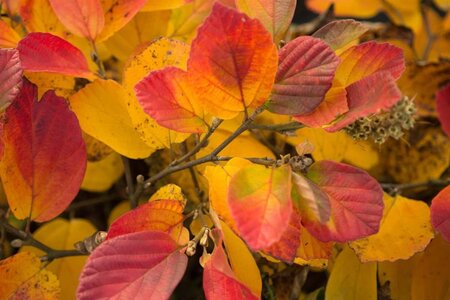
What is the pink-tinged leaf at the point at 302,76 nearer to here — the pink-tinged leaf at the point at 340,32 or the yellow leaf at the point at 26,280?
the pink-tinged leaf at the point at 340,32

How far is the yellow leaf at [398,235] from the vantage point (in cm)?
45

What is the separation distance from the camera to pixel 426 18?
0.71 meters

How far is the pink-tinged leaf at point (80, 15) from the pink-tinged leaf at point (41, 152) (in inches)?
2.4

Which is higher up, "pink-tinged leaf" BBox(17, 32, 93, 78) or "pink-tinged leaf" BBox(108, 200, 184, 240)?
"pink-tinged leaf" BBox(17, 32, 93, 78)

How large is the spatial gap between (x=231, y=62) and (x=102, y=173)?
0.28 m

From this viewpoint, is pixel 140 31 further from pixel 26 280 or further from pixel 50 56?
pixel 26 280

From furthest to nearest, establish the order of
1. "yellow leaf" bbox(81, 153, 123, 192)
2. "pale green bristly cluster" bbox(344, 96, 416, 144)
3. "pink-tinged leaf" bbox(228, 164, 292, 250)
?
"yellow leaf" bbox(81, 153, 123, 192) < "pale green bristly cluster" bbox(344, 96, 416, 144) < "pink-tinged leaf" bbox(228, 164, 292, 250)

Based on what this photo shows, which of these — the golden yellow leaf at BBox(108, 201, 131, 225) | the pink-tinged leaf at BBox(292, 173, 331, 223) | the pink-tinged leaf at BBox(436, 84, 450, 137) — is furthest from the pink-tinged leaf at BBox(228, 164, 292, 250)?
the golden yellow leaf at BBox(108, 201, 131, 225)

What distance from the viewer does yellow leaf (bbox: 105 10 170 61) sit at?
52 cm

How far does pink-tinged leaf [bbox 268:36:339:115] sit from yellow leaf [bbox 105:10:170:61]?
169 mm

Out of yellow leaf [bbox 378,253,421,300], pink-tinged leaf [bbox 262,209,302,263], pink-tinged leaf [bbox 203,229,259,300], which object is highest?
pink-tinged leaf [bbox 262,209,302,263]

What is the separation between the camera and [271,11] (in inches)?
16.6

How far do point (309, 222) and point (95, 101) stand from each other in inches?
7.5

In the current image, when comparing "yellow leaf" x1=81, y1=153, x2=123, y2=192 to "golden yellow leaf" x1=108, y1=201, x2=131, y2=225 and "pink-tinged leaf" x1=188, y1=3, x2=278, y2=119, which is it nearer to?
"golden yellow leaf" x1=108, y1=201, x2=131, y2=225
